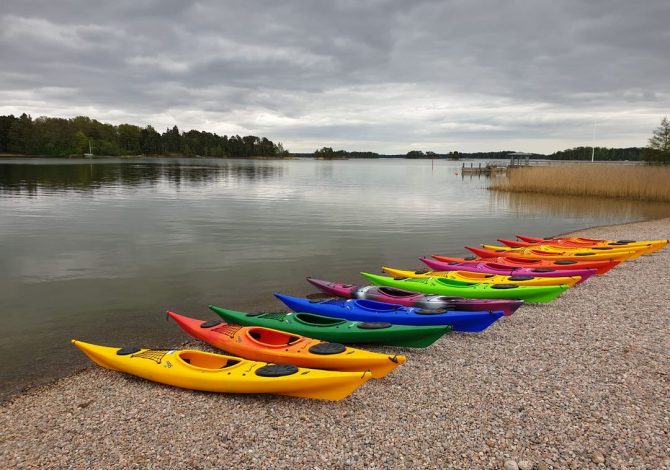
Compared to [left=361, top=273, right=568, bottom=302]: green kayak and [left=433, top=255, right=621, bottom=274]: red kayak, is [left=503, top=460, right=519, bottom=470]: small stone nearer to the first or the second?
[left=361, top=273, right=568, bottom=302]: green kayak

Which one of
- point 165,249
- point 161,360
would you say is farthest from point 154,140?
point 161,360

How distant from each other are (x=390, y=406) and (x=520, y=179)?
30.7 m

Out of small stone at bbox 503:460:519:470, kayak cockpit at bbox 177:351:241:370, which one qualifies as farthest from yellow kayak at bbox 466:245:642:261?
kayak cockpit at bbox 177:351:241:370

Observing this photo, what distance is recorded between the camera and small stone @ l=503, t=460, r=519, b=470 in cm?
332

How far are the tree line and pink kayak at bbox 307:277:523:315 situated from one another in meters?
125

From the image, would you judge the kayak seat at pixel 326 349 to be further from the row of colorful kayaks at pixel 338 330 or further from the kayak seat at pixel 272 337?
the kayak seat at pixel 272 337

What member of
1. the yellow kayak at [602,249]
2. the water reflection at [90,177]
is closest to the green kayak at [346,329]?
the yellow kayak at [602,249]

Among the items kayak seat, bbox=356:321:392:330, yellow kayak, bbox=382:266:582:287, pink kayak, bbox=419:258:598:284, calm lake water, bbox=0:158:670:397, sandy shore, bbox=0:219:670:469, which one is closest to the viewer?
sandy shore, bbox=0:219:670:469

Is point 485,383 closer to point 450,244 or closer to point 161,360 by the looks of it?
point 161,360

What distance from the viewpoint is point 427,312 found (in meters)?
6.07

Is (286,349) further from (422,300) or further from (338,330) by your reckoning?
(422,300)

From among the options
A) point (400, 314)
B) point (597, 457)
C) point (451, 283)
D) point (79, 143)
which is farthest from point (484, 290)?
point (79, 143)

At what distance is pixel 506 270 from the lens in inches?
353

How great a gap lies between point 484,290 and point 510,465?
414 centimetres
